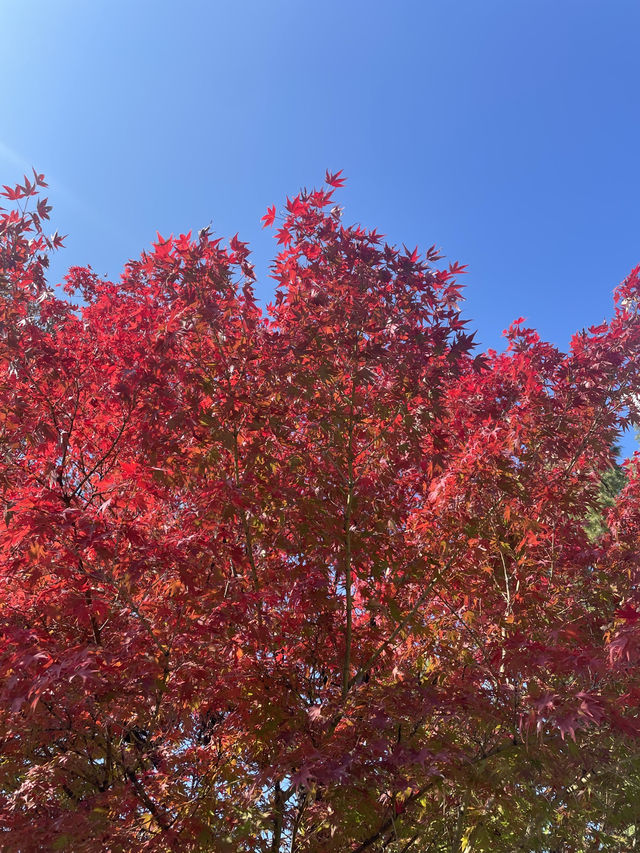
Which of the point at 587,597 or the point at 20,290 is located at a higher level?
the point at 20,290

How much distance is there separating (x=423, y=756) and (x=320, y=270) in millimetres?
3735

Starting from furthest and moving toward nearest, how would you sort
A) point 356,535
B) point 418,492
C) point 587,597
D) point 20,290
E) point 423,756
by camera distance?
point 587,597, point 418,492, point 20,290, point 356,535, point 423,756

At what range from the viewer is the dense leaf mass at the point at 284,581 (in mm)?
3414

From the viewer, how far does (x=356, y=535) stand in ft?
13.4

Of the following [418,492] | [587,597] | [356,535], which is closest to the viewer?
[356,535]

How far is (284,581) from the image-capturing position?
13.4ft

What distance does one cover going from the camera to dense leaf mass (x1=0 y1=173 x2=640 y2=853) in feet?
11.2

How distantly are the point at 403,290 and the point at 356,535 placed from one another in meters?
2.17

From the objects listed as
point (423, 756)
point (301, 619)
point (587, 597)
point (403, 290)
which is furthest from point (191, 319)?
point (587, 597)

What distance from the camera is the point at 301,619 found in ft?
13.0

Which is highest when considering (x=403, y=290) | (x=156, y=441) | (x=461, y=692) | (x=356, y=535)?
(x=403, y=290)

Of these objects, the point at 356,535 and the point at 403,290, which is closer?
the point at 356,535

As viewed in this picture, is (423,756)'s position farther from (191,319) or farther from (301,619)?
(191,319)

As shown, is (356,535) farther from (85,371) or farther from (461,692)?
(85,371)
